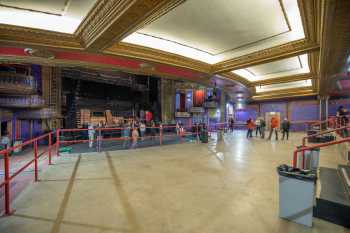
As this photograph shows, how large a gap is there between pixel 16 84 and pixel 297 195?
30.7 ft

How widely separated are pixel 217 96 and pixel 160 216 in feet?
49.4

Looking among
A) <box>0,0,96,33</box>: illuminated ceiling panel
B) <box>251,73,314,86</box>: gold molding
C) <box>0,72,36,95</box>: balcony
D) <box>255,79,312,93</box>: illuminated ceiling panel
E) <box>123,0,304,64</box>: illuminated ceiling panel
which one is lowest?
<box>0,72,36,95</box>: balcony

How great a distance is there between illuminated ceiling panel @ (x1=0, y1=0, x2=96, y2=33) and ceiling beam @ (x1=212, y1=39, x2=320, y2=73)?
482 centimetres

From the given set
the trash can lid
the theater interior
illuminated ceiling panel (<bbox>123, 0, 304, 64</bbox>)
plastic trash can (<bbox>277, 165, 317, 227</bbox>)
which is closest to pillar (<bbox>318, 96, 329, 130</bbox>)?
the theater interior

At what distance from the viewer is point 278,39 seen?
5.27 m

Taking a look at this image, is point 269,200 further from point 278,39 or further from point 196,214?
point 278,39

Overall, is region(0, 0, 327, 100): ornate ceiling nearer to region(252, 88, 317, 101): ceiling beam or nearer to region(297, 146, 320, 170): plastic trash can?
region(297, 146, 320, 170): plastic trash can

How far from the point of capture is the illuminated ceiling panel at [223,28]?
385 centimetres

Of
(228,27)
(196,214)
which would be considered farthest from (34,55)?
(196,214)

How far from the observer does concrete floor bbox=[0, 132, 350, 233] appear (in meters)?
2.27

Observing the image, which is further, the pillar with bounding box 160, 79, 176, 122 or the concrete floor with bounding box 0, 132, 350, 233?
the pillar with bounding box 160, 79, 176, 122

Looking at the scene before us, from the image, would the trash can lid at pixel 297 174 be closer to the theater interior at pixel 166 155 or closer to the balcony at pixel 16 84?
the theater interior at pixel 166 155

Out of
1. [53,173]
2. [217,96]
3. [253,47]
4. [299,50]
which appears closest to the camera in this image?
[53,173]

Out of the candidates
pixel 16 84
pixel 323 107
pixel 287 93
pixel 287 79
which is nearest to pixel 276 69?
pixel 287 79
